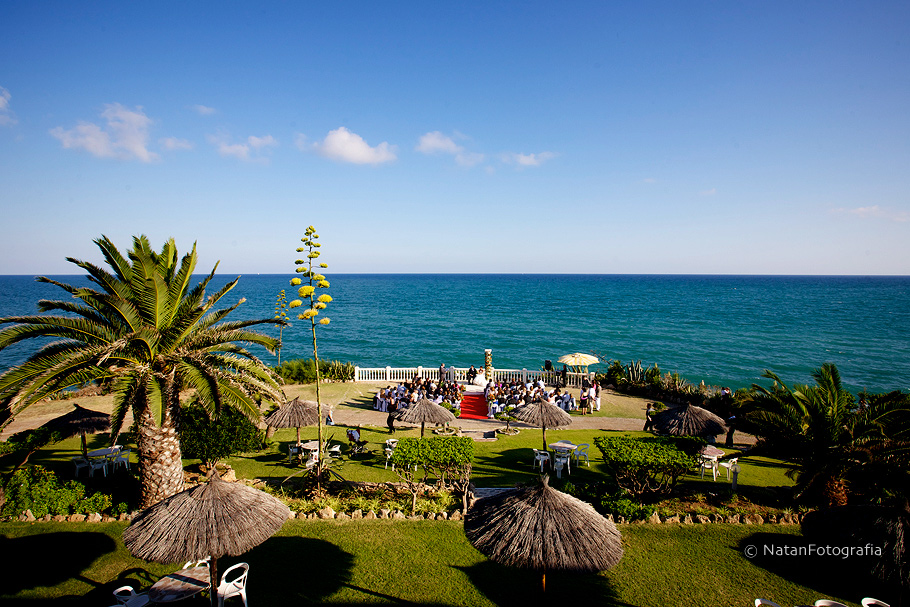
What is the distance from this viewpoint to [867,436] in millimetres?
10188

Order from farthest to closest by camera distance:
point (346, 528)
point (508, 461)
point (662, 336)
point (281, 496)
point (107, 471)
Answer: point (662, 336), point (508, 461), point (107, 471), point (281, 496), point (346, 528)

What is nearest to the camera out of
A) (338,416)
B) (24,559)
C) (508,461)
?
(24,559)

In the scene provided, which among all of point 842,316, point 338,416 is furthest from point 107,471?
point 842,316

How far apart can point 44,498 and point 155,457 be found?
2.64 m

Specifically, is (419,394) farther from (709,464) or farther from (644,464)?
(709,464)

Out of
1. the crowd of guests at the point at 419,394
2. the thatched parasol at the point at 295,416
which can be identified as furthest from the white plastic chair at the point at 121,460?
the crowd of guests at the point at 419,394

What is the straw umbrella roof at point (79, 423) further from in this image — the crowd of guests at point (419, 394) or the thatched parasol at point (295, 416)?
the crowd of guests at point (419, 394)

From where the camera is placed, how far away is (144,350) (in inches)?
386

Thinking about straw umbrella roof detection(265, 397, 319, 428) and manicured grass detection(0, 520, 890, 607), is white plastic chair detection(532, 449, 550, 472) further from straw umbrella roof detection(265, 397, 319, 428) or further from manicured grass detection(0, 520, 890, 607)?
straw umbrella roof detection(265, 397, 319, 428)

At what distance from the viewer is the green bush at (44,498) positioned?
9.86 meters

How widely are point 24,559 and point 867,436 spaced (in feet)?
60.8

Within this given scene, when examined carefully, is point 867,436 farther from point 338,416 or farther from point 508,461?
point 338,416

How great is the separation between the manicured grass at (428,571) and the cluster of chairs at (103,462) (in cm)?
318

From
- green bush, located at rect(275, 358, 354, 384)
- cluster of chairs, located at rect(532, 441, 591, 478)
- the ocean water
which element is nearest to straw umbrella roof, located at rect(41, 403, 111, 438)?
green bush, located at rect(275, 358, 354, 384)
